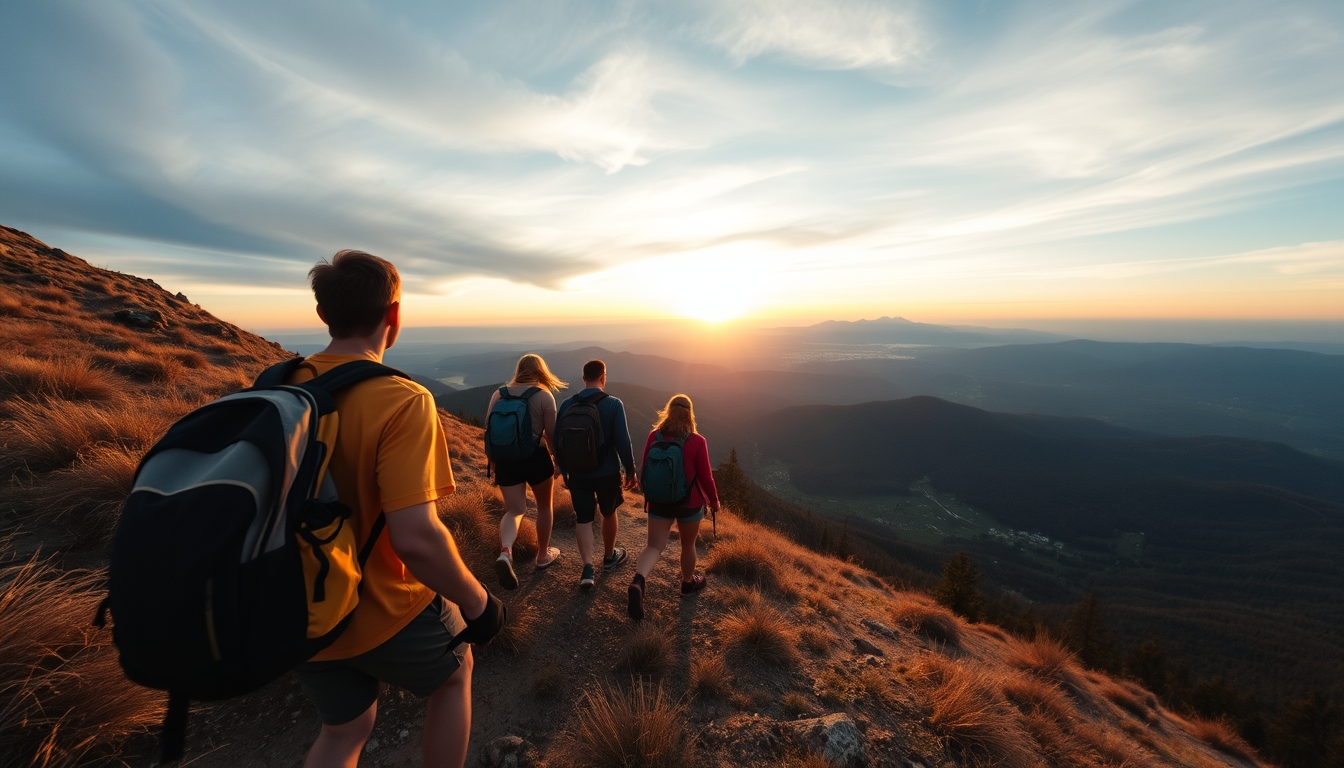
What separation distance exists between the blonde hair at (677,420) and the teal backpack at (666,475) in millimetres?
112

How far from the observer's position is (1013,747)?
13.5 feet

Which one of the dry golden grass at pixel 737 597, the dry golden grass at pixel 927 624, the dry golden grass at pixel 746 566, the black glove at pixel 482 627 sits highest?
the black glove at pixel 482 627

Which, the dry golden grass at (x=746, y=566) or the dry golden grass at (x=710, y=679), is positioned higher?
the dry golden grass at (x=710, y=679)

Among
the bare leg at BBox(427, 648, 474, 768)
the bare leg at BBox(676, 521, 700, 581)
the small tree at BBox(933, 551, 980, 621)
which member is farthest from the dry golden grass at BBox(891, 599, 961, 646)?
the small tree at BBox(933, 551, 980, 621)

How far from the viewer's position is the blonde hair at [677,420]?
16.3 ft

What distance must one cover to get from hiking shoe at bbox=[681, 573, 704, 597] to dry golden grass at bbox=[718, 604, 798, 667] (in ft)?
2.15

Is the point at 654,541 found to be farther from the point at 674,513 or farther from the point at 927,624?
the point at 927,624

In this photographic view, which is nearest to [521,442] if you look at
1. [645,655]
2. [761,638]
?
[645,655]

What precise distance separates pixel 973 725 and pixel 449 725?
4.47 metres

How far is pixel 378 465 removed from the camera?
1.72m

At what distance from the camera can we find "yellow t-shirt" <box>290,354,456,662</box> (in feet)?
5.56

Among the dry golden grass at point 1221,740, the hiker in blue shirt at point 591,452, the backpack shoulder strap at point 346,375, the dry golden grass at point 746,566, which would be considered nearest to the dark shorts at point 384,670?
the backpack shoulder strap at point 346,375

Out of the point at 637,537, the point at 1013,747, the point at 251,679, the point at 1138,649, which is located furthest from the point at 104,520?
the point at 1138,649

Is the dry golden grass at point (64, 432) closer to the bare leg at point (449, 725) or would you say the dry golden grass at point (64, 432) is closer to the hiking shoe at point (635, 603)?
the bare leg at point (449, 725)
